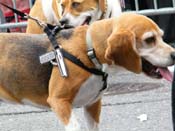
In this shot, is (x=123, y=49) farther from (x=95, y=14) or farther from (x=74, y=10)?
(x=74, y=10)

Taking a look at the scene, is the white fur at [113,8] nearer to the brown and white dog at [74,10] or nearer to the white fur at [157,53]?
the brown and white dog at [74,10]

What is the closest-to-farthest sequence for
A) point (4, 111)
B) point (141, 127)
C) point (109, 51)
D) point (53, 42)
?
point (109, 51) < point (53, 42) < point (141, 127) < point (4, 111)

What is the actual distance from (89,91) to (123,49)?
0.46m

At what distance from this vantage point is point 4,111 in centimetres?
668

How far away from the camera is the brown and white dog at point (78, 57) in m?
4.22

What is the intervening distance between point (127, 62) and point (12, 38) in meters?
0.96

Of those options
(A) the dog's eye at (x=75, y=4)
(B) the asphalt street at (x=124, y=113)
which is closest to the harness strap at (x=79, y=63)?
(B) the asphalt street at (x=124, y=113)

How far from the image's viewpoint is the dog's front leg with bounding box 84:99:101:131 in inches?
192

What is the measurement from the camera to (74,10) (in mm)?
7516

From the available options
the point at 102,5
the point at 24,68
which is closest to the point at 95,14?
the point at 102,5

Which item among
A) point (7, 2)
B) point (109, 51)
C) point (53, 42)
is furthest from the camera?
point (7, 2)

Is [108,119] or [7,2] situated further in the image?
[7,2]

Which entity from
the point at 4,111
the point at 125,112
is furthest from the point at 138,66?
the point at 4,111

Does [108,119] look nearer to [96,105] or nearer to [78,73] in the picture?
[96,105]
